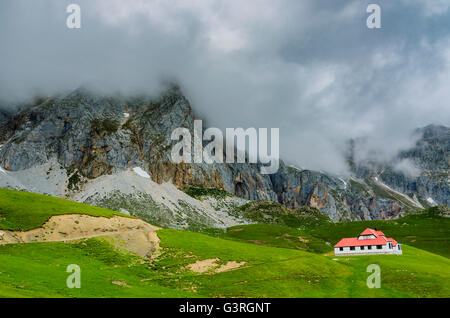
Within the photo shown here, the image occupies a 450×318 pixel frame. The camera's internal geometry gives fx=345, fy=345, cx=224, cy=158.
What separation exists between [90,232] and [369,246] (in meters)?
77.5

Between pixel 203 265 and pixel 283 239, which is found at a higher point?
pixel 203 265

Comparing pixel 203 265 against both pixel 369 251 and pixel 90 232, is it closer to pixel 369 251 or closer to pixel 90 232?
pixel 90 232

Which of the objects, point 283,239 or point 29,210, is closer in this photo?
point 29,210

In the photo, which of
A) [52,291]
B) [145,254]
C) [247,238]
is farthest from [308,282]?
[247,238]

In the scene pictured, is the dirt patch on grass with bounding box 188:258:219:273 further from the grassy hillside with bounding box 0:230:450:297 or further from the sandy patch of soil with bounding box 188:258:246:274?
the grassy hillside with bounding box 0:230:450:297

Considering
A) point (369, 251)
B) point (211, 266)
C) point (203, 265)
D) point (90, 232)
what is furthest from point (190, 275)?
point (369, 251)

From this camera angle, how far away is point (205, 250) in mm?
69438

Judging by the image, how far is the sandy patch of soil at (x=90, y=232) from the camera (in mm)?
64625

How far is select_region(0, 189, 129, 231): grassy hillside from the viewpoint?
6764 cm

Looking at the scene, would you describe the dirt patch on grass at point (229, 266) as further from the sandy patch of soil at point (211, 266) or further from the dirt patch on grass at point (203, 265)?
the dirt patch on grass at point (203, 265)

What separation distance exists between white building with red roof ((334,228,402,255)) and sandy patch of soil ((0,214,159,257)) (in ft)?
196

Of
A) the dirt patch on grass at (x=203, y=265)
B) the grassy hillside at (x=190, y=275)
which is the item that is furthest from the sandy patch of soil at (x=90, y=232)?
the dirt patch on grass at (x=203, y=265)

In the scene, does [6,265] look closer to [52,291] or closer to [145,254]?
[52,291]

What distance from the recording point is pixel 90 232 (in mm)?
72188
